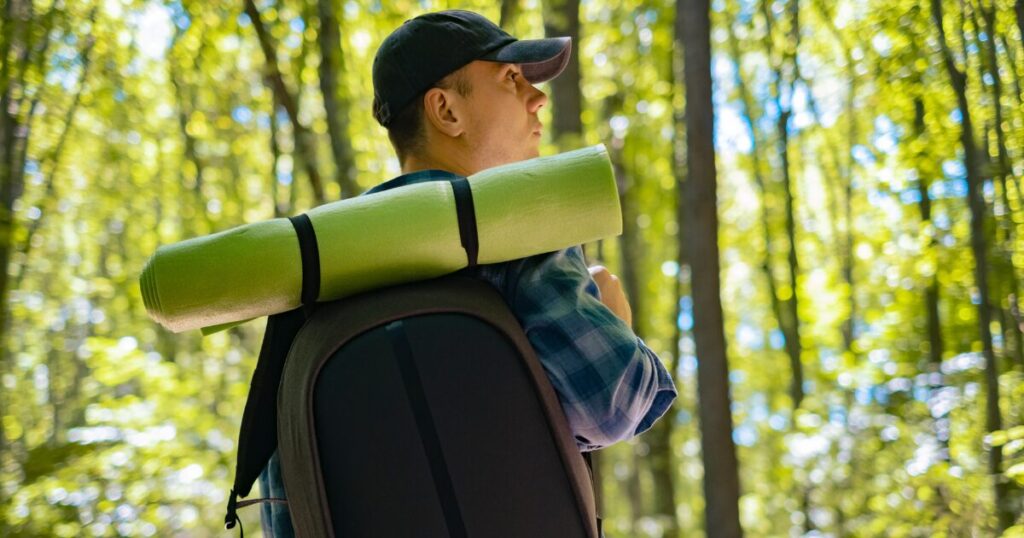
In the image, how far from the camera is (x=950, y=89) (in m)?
3.21

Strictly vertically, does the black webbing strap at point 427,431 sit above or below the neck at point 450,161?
below

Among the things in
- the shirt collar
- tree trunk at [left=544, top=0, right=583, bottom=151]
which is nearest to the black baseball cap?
the shirt collar

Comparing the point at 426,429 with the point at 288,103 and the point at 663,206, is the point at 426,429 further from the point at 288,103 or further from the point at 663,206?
the point at 663,206

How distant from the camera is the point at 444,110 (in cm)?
142

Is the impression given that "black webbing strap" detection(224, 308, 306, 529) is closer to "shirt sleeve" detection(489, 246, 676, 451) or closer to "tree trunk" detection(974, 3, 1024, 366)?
"shirt sleeve" detection(489, 246, 676, 451)

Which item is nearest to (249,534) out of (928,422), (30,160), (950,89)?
(30,160)

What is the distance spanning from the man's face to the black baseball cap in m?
0.02

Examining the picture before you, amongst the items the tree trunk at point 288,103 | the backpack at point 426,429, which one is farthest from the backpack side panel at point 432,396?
the tree trunk at point 288,103

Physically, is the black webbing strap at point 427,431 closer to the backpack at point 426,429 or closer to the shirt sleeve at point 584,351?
the backpack at point 426,429

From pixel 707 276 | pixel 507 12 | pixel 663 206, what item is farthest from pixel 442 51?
pixel 663 206

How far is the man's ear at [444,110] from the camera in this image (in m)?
1.42

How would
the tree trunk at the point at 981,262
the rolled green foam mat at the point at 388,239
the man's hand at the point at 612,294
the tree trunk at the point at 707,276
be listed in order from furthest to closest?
the tree trunk at the point at 707,276, the tree trunk at the point at 981,262, the man's hand at the point at 612,294, the rolled green foam mat at the point at 388,239

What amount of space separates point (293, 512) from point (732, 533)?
3839mm

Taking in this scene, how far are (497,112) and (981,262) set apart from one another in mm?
2388
